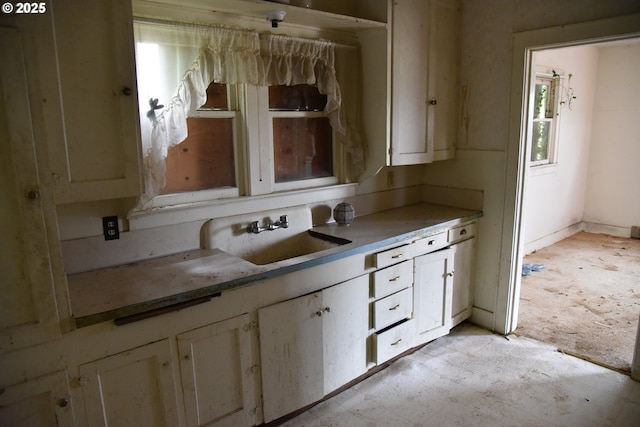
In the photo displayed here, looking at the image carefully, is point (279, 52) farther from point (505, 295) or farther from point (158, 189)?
point (505, 295)

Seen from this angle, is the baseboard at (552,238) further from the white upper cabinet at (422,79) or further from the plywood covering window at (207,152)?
the plywood covering window at (207,152)

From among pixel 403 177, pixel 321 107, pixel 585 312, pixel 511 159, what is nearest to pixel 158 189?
pixel 321 107

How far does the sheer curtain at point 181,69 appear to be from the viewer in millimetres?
2020

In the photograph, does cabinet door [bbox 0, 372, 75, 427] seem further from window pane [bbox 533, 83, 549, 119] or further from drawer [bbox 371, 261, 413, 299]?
window pane [bbox 533, 83, 549, 119]

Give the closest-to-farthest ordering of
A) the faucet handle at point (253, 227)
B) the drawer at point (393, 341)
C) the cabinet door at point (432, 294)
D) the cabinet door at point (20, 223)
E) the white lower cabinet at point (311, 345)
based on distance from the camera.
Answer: the cabinet door at point (20, 223) → the white lower cabinet at point (311, 345) → the faucet handle at point (253, 227) → the drawer at point (393, 341) → the cabinet door at point (432, 294)

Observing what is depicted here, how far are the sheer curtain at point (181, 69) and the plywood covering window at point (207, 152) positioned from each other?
7.4 inches

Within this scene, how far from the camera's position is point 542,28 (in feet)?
9.22

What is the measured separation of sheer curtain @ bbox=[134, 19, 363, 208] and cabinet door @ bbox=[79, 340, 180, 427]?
709 mm

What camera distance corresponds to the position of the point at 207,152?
2.43 meters

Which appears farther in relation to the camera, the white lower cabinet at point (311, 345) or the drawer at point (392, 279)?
the drawer at point (392, 279)

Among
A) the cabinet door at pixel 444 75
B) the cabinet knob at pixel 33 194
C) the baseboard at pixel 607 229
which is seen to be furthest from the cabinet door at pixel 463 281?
the baseboard at pixel 607 229

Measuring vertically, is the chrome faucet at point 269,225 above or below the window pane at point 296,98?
below

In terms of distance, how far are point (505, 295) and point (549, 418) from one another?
3.40ft

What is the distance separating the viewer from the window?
5002 millimetres
